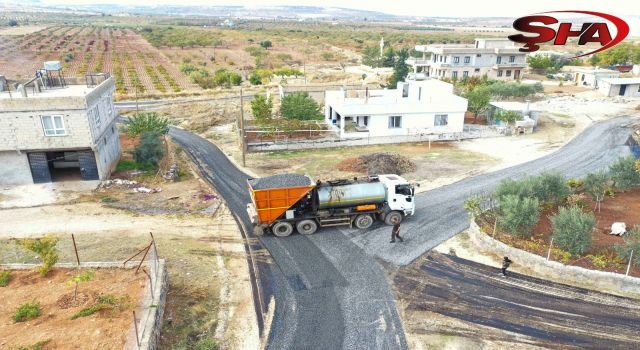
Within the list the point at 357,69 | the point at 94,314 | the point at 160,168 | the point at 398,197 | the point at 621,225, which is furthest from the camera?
the point at 357,69

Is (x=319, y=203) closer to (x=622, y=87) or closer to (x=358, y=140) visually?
(x=358, y=140)

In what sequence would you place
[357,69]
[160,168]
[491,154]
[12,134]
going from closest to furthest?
[12,134] < [160,168] < [491,154] < [357,69]

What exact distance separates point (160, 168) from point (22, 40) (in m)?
134

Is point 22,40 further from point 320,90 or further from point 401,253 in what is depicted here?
point 401,253

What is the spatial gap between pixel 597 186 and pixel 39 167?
3530 centimetres

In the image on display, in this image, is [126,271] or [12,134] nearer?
[126,271]

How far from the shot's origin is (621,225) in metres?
21.8

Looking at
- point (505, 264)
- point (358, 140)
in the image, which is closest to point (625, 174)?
point (505, 264)

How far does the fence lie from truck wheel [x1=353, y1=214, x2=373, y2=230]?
1789 centimetres

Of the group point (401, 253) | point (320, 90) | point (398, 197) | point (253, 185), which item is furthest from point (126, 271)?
point (320, 90)

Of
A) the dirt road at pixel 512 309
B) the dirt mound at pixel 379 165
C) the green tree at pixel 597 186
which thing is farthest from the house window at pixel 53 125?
the green tree at pixel 597 186

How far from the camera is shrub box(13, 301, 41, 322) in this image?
1478 centimetres

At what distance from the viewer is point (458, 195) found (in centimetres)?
2875

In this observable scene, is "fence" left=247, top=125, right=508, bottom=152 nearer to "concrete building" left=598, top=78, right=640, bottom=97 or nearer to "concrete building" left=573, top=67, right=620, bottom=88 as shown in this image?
"concrete building" left=598, top=78, right=640, bottom=97
